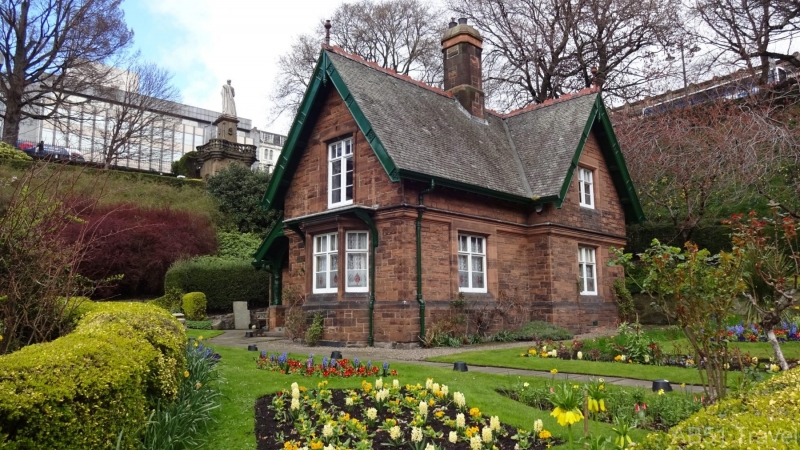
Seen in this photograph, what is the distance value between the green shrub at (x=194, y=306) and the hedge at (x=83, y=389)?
1728cm

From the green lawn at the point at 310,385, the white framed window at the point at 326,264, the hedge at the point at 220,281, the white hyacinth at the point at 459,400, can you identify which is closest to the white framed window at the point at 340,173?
the white framed window at the point at 326,264

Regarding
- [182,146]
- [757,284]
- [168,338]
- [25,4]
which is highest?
[182,146]

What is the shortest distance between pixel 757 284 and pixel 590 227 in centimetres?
674

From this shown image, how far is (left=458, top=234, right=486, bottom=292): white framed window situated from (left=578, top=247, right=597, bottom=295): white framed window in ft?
13.5

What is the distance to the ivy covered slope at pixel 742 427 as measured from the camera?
8.58ft

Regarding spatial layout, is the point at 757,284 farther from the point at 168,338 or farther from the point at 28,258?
the point at 28,258

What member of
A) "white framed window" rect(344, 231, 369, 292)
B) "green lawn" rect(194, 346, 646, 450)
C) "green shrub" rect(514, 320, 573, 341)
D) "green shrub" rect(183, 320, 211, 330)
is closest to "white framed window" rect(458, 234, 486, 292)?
"green shrub" rect(514, 320, 573, 341)

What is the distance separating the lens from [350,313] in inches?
568

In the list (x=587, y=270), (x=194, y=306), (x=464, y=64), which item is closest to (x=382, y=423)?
(x=587, y=270)

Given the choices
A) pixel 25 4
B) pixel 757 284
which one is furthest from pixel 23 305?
pixel 25 4

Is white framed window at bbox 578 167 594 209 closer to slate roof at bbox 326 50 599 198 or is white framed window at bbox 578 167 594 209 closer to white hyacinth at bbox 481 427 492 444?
slate roof at bbox 326 50 599 198

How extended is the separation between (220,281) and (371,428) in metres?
19.0

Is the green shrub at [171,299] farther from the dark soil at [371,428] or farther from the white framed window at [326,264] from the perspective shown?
the dark soil at [371,428]

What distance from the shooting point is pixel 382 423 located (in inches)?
225
